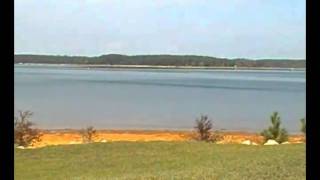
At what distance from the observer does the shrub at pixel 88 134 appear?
12.6 ft

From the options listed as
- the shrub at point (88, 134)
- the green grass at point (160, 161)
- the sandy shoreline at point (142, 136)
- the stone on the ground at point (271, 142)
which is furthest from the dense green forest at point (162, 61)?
the stone on the ground at point (271, 142)

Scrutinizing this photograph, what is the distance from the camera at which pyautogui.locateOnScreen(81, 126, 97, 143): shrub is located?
12.6ft

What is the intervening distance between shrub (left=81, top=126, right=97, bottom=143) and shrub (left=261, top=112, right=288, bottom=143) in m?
1.31

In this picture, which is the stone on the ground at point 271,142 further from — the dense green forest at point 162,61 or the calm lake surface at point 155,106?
the dense green forest at point 162,61

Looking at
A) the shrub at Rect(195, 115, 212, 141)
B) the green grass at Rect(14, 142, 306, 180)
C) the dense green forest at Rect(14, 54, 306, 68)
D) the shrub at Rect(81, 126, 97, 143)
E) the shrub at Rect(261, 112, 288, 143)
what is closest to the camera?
the dense green forest at Rect(14, 54, 306, 68)

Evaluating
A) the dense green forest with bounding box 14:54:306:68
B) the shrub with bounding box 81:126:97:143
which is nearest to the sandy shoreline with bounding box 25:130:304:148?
the shrub with bounding box 81:126:97:143

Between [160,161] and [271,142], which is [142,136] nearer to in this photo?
[160,161]

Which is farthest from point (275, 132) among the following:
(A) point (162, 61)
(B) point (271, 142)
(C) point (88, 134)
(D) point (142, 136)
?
(A) point (162, 61)

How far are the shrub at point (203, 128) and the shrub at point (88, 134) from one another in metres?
0.79

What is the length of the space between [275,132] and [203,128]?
1.71 feet

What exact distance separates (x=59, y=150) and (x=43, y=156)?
0.15 meters

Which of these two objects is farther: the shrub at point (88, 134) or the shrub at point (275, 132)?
the shrub at point (88, 134)

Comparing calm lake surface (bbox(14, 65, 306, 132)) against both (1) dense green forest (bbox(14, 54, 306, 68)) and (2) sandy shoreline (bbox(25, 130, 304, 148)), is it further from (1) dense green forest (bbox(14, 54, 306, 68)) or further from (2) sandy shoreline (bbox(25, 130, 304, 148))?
(1) dense green forest (bbox(14, 54, 306, 68))

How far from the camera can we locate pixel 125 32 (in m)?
2.11
